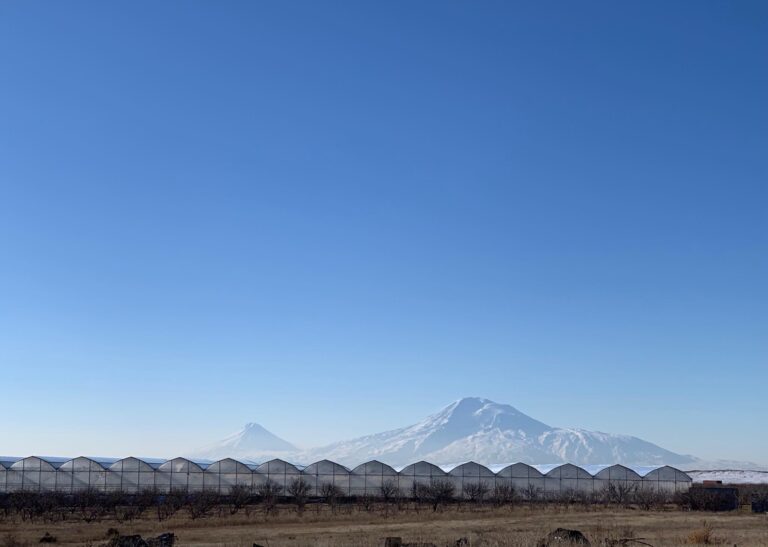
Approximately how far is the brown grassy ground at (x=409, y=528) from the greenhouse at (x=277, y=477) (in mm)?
12668

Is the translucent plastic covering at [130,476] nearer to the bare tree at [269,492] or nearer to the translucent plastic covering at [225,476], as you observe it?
the translucent plastic covering at [225,476]

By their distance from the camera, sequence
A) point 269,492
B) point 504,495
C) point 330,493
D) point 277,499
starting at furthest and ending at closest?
point 504,495
point 330,493
point 277,499
point 269,492

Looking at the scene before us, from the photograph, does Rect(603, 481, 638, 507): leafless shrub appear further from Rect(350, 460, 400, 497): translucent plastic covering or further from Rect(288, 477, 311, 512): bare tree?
Rect(288, 477, 311, 512): bare tree

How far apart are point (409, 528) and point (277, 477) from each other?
29.8 m

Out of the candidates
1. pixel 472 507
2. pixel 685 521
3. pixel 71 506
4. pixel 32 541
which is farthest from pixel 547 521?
pixel 71 506

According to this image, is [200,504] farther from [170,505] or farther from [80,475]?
[80,475]

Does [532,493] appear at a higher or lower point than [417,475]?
lower

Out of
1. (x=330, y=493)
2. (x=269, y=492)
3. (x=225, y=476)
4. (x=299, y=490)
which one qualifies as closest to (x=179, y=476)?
(x=225, y=476)

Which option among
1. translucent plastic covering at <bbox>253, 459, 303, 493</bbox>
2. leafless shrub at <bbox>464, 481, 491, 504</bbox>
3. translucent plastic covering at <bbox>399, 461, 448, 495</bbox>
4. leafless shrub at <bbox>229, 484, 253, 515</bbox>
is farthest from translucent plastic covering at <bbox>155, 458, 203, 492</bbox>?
leafless shrub at <bbox>464, 481, 491, 504</bbox>

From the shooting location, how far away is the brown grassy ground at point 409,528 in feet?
110

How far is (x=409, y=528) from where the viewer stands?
1694 inches

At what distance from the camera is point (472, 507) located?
6322cm

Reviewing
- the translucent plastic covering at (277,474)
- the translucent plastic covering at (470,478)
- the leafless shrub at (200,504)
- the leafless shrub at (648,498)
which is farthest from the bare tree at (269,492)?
the leafless shrub at (648,498)

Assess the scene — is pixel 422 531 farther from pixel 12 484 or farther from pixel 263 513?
Answer: pixel 12 484
